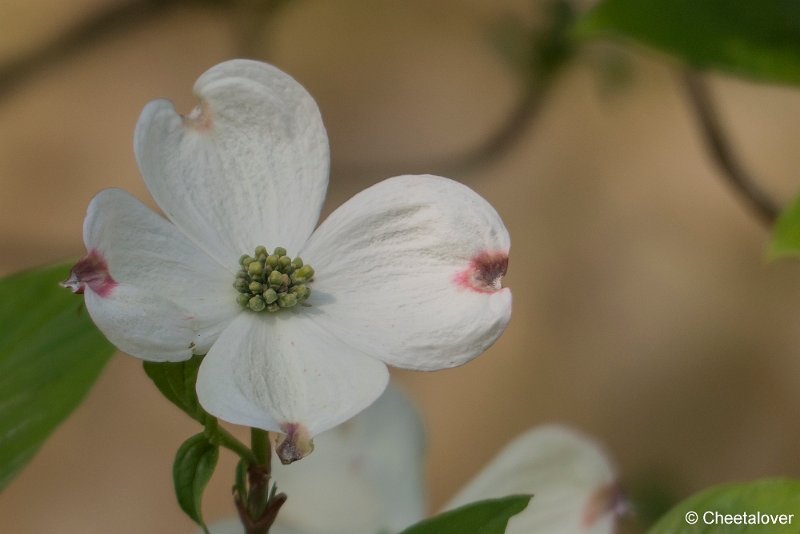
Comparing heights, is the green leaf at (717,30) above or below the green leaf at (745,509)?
above

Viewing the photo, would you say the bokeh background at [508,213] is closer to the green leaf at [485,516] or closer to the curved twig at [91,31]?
the curved twig at [91,31]

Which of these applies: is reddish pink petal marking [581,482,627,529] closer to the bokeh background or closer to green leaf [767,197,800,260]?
green leaf [767,197,800,260]

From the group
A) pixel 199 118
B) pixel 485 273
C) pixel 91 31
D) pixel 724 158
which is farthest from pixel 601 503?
pixel 91 31

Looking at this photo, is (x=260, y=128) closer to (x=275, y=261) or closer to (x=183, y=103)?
(x=275, y=261)

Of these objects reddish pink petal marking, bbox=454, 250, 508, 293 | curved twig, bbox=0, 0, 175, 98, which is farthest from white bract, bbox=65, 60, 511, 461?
curved twig, bbox=0, 0, 175, 98

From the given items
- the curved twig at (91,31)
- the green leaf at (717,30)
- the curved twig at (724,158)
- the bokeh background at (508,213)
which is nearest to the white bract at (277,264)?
the green leaf at (717,30)

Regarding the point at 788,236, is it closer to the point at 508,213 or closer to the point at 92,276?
the point at 92,276
